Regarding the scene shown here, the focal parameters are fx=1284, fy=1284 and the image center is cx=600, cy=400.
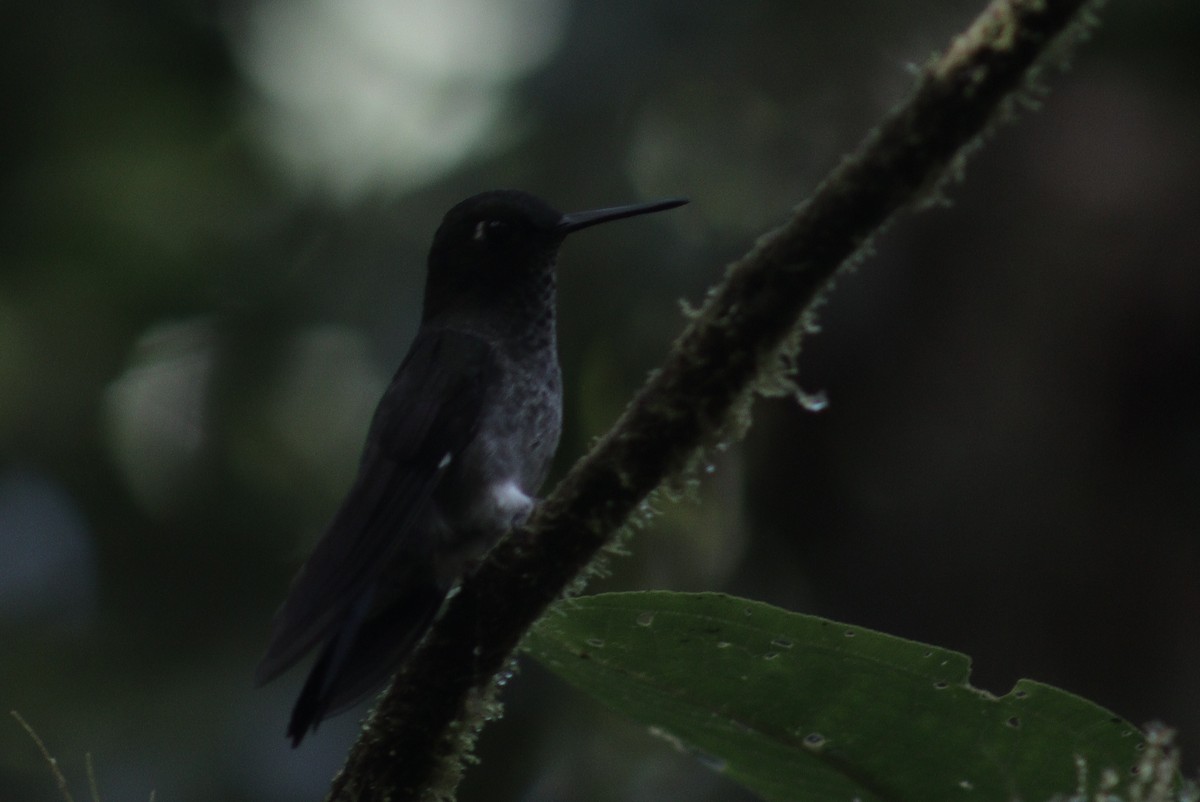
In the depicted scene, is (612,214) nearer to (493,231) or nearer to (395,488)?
(493,231)

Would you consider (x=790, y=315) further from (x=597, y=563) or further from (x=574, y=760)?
(x=574, y=760)

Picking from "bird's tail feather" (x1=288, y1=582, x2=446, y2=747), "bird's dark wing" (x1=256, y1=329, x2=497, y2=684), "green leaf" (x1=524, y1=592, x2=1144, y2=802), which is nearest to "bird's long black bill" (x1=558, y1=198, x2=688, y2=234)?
"bird's dark wing" (x1=256, y1=329, x2=497, y2=684)

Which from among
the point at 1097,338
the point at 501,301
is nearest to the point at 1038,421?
the point at 1097,338

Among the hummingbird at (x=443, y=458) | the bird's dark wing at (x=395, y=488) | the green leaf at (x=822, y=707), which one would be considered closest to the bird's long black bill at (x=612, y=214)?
the hummingbird at (x=443, y=458)

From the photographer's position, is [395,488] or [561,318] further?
[561,318]

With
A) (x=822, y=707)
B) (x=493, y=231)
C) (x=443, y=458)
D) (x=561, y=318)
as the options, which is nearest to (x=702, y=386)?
(x=822, y=707)

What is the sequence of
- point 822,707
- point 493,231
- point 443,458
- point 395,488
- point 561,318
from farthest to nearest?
point 561,318 → point 493,231 → point 443,458 → point 395,488 → point 822,707

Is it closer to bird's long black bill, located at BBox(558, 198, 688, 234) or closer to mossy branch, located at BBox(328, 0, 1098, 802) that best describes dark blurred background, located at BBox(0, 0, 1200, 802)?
bird's long black bill, located at BBox(558, 198, 688, 234)
